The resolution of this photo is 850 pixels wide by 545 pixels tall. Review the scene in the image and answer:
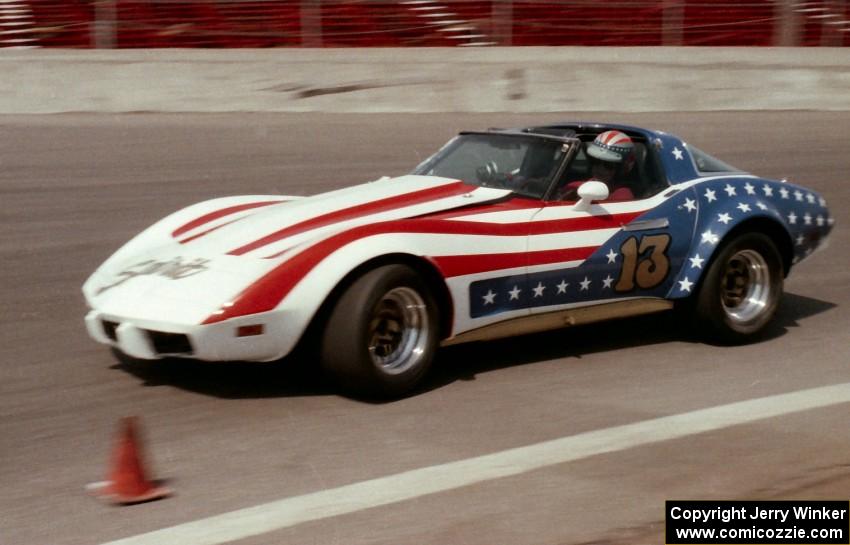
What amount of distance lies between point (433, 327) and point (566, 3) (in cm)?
1275

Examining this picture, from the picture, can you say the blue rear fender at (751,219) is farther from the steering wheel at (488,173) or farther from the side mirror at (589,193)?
the steering wheel at (488,173)

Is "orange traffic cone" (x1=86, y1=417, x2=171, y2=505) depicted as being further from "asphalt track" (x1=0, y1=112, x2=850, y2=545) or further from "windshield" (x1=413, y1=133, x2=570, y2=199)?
"windshield" (x1=413, y1=133, x2=570, y2=199)

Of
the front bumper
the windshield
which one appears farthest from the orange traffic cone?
the windshield

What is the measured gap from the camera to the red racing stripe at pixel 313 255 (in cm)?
522

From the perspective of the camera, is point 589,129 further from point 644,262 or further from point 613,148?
point 644,262

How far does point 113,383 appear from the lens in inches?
226

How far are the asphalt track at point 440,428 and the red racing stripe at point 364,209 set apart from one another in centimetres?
71

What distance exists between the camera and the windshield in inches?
256

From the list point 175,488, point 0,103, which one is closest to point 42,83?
point 0,103

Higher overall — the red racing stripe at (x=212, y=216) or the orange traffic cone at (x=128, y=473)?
the red racing stripe at (x=212, y=216)

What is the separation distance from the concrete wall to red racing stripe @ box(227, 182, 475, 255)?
8.00 m

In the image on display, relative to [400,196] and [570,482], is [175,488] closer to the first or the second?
[570,482]

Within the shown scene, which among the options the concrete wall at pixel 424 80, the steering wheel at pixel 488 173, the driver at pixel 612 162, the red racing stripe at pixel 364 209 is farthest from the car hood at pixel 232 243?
the concrete wall at pixel 424 80

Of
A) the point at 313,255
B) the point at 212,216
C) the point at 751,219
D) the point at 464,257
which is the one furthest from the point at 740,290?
the point at 212,216
